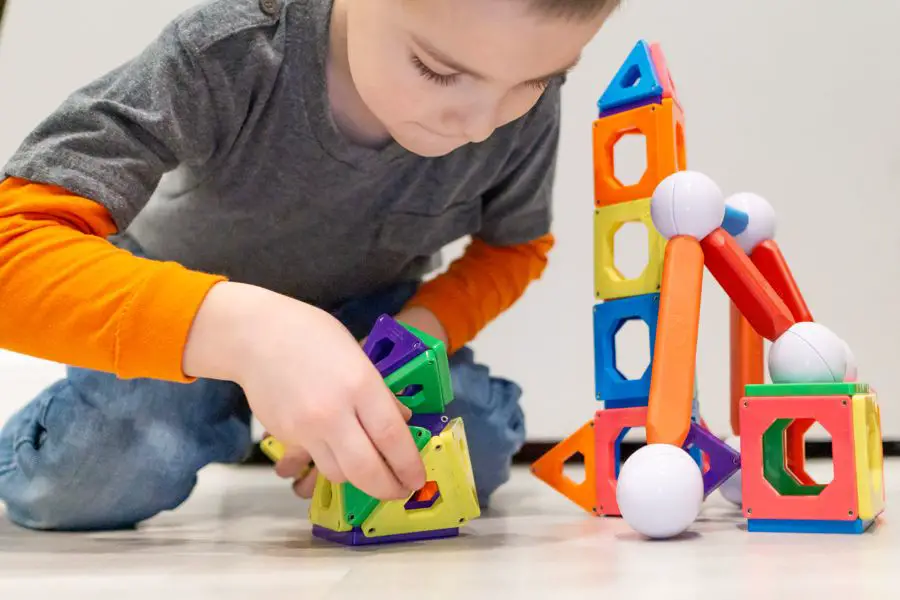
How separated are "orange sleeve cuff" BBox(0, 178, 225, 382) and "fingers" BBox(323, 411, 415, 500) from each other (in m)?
0.11

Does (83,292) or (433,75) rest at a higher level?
(433,75)

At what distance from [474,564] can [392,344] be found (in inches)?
6.4

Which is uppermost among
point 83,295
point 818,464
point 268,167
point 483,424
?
point 268,167

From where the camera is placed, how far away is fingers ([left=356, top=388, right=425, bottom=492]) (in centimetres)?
57

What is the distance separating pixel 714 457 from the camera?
72cm

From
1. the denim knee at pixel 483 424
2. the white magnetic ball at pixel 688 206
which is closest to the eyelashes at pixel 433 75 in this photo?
the white magnetic ball at pixel 688 206

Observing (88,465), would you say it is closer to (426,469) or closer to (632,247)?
(426,469)

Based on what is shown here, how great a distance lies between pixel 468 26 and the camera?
57 centimetres

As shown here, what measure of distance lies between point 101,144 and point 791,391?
1.61 ft

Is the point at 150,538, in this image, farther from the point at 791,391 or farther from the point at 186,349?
the point at 791,391

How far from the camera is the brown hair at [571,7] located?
1.85ft

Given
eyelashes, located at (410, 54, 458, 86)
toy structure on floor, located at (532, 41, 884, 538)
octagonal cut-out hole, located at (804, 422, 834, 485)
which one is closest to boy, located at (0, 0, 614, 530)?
eyelashes, located at (410, 54, 458, 86)

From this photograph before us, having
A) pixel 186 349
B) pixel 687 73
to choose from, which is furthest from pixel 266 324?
pixel 687 73

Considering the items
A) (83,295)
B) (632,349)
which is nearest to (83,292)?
(83,295)
